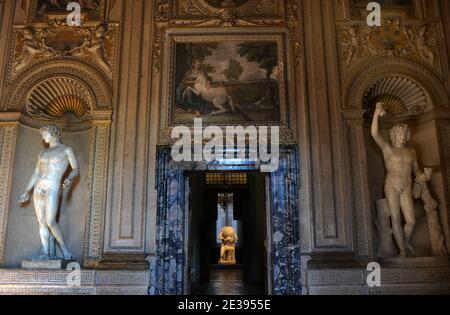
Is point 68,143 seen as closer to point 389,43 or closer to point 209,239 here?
point 209,239

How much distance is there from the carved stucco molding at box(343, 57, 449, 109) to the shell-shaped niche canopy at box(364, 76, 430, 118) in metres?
0.11

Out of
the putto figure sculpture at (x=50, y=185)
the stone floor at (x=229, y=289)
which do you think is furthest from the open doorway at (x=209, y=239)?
the putto figure sculpture at (x=50, y=185)

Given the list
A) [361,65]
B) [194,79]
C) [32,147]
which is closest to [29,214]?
[32,147]

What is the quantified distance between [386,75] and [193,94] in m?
3.47

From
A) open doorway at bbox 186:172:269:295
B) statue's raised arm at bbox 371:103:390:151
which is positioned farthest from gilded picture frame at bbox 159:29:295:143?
open doorway at bbox 186:172:269:295

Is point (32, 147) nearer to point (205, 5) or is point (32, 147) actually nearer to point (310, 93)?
point (205, 5)

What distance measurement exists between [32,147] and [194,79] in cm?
318

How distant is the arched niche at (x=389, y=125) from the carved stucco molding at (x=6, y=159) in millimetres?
5794

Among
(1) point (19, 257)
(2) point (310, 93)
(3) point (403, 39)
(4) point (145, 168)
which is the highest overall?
(3) point (403, 39)

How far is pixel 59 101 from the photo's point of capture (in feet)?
27.6

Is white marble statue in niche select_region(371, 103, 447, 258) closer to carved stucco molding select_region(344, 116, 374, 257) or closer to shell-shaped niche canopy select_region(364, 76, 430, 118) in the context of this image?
carved stucco molding select_region(344, 116, 374, 257)

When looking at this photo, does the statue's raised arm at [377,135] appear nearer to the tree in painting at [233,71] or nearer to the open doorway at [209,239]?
the tree in painting at [233,71]

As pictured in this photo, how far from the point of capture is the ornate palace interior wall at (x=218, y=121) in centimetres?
706

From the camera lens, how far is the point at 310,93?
770 cm
